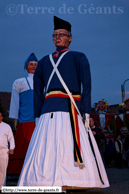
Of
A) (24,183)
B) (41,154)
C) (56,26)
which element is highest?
Answer: (56,26)

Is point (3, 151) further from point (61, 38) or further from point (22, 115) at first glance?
point (61, 38)

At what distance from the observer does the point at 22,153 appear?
772cm

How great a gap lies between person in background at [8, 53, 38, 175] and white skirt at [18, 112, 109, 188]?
2.81m

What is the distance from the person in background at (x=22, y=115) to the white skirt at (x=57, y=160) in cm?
281

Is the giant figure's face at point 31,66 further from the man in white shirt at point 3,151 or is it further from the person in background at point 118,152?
the person in background at point 118,152

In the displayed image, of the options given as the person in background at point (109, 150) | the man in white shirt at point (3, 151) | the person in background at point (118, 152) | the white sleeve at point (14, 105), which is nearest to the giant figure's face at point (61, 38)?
the man in white shirt at point (3, 151)

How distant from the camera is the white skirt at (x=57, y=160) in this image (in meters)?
4.42

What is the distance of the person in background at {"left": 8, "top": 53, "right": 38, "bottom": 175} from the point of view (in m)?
7.70

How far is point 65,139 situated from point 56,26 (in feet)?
A: 6.71

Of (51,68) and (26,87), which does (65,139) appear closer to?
(51,68)

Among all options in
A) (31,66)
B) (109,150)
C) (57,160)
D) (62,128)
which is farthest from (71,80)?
(109,150)

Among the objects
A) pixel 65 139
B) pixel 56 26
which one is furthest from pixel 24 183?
pixel 56 26

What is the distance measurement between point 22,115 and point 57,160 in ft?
11.5

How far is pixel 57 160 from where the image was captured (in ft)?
14.8
